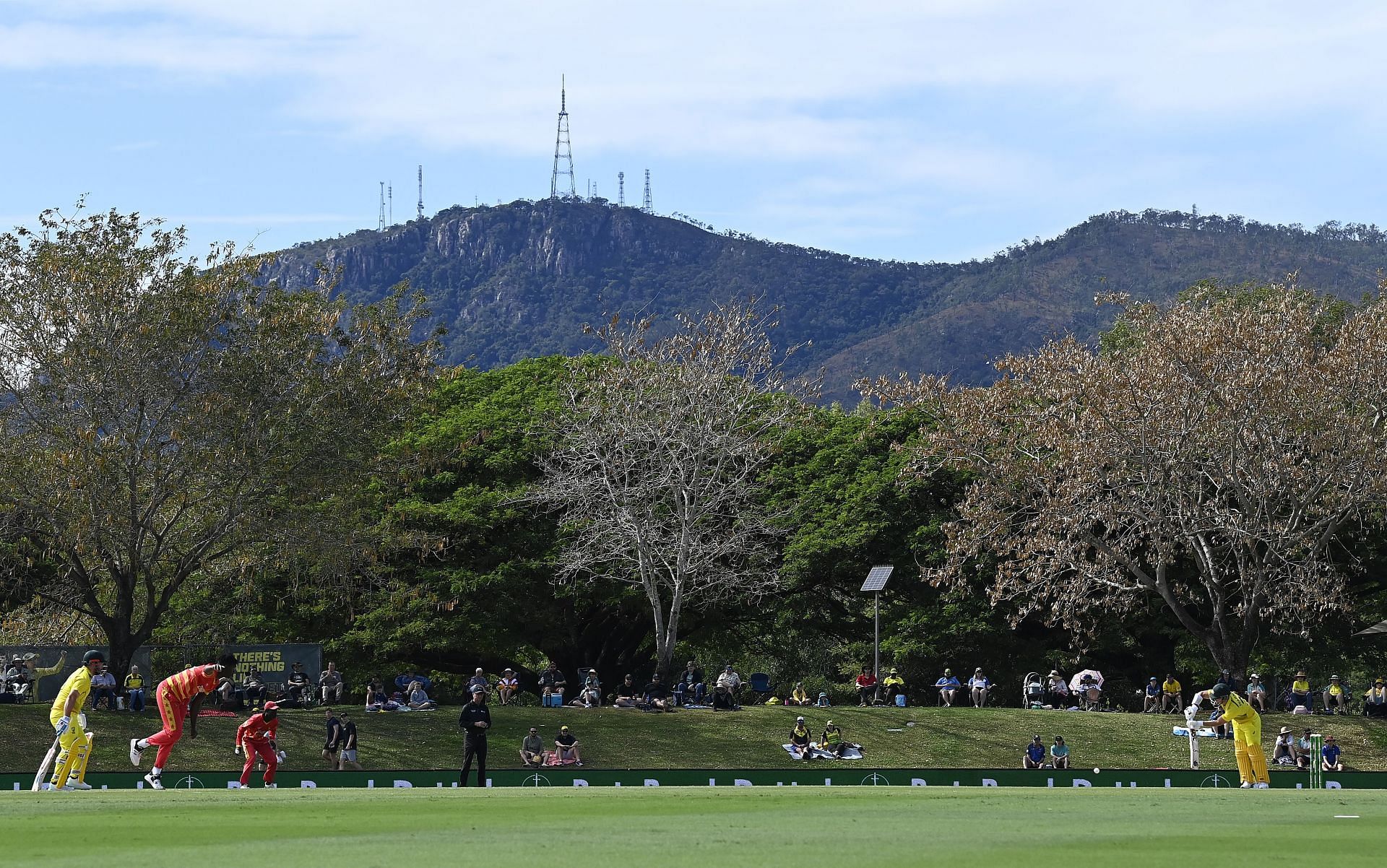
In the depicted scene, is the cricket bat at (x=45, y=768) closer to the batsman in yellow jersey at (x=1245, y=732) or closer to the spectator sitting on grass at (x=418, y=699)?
the batsman in yellow jersey at (x=1245, y=732)

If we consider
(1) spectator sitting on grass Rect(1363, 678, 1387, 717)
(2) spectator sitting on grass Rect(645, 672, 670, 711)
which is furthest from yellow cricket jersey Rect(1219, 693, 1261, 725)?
(2) spectator sitting on grass Rect(645, 672, 670, 711)

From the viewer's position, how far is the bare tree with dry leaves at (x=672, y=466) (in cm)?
4422

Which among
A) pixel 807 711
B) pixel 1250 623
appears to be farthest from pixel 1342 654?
pixel 807 711

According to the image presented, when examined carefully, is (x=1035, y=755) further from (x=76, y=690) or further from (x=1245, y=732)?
(x=76, y=690)

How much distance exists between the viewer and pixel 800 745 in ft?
117

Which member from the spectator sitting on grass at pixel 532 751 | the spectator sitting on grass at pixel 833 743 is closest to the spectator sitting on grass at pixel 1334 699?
the spectator sitting on grass at pixel 833 743

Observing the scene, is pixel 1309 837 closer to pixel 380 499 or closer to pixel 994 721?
pixel 994 721

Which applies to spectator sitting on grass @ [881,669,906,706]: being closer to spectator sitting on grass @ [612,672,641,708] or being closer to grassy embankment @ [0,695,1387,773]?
grassy embankment @ [0,695,1387,773]

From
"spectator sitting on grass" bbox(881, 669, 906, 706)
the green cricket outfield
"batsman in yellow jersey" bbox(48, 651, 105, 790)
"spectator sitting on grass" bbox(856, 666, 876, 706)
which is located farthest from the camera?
"spectator sitting on grass" bbox(856, 666, 876, 706)

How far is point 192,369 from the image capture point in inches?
1518

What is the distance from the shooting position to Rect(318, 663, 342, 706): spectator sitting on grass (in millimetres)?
38975

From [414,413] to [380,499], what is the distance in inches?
194

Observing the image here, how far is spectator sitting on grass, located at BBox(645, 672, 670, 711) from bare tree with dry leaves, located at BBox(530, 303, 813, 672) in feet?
5.10

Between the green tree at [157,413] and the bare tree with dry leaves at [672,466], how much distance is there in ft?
21.2
